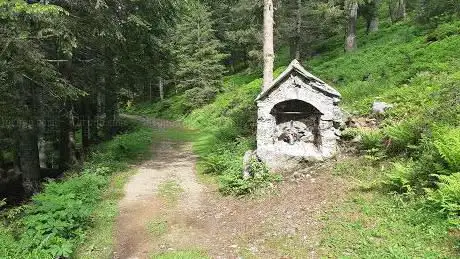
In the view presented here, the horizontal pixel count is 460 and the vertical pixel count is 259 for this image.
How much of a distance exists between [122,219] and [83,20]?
21.0 ft

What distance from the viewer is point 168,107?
42438 mm

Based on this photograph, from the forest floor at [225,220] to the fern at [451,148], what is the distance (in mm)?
2222

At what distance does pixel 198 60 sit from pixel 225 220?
1041 inches

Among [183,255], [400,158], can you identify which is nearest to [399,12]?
[400,158]

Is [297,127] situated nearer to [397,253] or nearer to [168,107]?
[397,253]

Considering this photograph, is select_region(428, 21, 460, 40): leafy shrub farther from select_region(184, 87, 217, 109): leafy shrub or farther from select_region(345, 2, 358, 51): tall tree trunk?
select_region(184, 87, 217, 109): leafy shrub

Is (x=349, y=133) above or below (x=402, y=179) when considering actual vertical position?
above

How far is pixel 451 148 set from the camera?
24.5 feet

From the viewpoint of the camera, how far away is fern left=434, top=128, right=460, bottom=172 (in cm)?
739

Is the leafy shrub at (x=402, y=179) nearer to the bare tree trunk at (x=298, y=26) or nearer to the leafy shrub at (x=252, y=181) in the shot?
the leafy shrub at (x=252, y=181)

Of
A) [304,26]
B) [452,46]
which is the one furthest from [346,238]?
[304,26]

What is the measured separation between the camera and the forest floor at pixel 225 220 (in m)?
7.70

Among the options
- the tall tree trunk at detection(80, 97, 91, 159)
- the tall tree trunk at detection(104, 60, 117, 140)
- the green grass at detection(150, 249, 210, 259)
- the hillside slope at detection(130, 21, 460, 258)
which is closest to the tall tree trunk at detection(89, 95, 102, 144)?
the tall tree trunk at detection(80, 97, 91, 159)

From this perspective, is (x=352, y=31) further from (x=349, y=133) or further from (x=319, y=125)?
(x=319, y=125)
